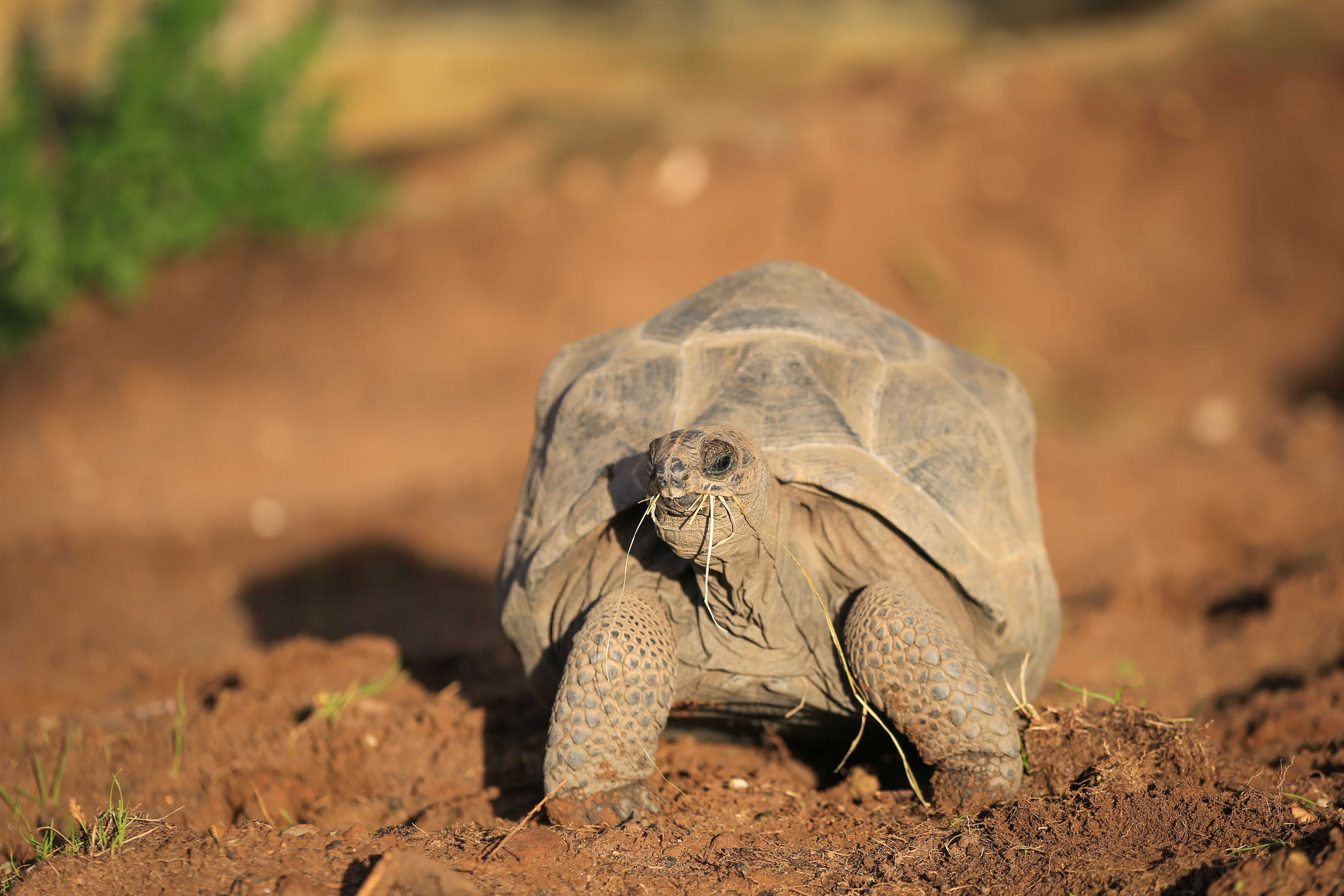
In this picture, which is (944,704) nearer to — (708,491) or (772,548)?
(772,548)

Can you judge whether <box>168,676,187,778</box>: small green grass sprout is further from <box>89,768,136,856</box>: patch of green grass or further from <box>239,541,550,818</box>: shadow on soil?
<box>239,541,550,818</box>: shadow on soil

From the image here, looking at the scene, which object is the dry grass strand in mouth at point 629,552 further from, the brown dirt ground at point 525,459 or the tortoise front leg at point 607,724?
the brown dirt ground at point 525,459

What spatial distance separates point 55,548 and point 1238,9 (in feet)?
48.0

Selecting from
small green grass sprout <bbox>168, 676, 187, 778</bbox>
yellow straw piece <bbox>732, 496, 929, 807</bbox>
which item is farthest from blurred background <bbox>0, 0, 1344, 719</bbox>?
yellow straw piece <bbox>732, 496, 929, 807</bbox>

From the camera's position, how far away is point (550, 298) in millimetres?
10258

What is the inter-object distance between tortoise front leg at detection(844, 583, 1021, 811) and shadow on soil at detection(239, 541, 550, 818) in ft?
3.73

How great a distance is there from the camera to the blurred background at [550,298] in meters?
6.09

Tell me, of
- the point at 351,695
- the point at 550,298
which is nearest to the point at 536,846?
the point at 351,695

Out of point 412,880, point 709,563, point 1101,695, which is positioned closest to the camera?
point 412,880

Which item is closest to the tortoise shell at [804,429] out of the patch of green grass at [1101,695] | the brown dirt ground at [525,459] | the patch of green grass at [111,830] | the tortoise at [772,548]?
the tortoise at [772,548]

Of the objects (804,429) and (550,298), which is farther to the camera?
(550,298)

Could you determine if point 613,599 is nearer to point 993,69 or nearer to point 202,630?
→ point 202,630

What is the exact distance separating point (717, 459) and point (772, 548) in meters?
0.51

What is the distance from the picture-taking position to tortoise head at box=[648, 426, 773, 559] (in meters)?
2.48
